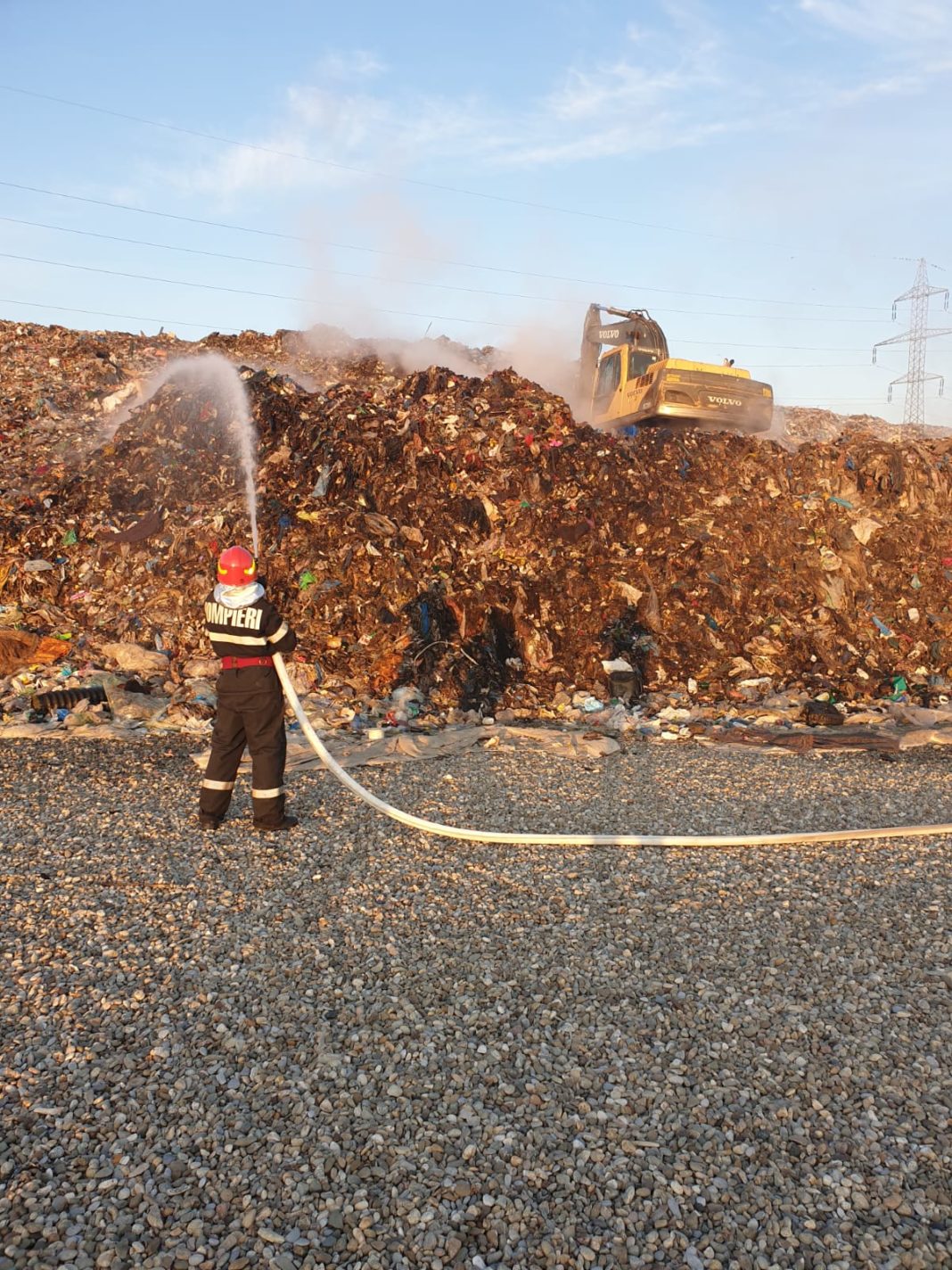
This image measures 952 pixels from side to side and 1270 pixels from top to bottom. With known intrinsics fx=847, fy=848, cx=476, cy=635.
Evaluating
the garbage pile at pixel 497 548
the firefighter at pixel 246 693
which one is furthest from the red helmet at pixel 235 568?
the garbage pile at pixel 497 548

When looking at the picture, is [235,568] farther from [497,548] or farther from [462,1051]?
[497,548]

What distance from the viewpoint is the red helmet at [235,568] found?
572cm

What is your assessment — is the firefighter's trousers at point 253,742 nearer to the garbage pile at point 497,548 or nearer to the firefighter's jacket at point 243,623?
the firefighter's jacket at point 243,623

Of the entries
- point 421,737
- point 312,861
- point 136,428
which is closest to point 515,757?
point 421,737

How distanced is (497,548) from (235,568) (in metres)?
6.74

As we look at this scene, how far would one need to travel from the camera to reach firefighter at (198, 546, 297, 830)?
5.75 metres

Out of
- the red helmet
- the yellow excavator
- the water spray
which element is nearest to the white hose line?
the red helmet

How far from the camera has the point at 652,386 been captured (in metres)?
15.3

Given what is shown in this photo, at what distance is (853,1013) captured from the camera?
12.1 feet

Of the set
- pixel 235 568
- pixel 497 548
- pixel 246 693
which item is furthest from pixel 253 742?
pixel 497 548

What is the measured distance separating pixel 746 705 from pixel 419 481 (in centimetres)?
574

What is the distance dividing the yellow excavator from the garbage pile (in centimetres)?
68

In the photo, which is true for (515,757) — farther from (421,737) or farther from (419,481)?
(419,481)

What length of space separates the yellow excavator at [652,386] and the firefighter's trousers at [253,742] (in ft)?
36.6
